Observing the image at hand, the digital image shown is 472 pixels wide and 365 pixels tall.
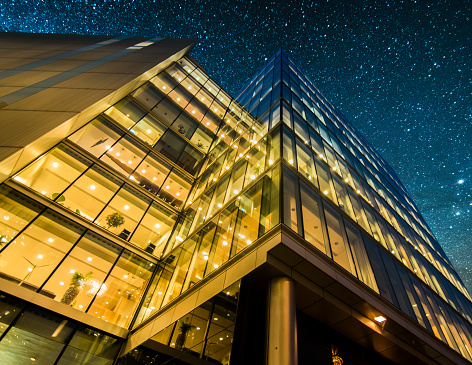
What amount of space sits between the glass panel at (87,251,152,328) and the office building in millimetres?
61

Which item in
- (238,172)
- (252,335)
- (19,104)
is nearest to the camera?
(252,335)

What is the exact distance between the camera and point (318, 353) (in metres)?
8.25

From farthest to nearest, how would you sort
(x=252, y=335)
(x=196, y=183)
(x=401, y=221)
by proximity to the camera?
(x=401, y=221), (x=196, y=183), (x=252, y=335)

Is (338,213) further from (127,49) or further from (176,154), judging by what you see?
(127,49)

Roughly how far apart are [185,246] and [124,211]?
4658 mm

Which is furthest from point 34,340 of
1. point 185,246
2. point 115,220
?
point 185,246

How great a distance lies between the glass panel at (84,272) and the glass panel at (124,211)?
3.29ft

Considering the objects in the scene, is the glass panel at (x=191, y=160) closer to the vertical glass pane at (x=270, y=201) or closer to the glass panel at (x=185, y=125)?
the glass panel at (x=185, y=125)

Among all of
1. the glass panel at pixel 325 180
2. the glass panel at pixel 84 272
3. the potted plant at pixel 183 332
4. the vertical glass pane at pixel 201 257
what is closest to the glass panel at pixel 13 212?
the glass panel at pixel 84 272

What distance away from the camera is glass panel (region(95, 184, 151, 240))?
14062 millimetres

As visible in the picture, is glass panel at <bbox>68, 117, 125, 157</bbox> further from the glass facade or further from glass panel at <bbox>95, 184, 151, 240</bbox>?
the glass facade

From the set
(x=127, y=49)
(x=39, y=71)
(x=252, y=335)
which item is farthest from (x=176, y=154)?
(x=252, y=335)

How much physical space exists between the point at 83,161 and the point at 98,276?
651 centimetres

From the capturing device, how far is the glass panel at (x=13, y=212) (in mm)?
10305
